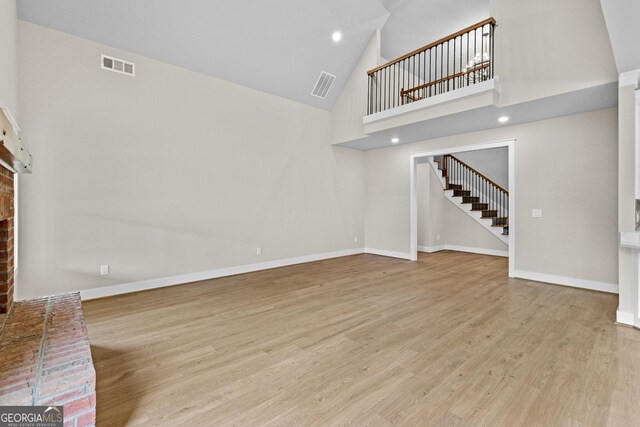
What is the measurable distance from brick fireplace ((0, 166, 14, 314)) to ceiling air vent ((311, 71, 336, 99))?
192 inches

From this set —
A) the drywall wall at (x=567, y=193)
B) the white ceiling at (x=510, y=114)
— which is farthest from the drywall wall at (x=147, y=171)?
the drywall wall at (x=567, y=193)

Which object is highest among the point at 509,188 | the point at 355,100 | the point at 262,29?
the point at 262,29

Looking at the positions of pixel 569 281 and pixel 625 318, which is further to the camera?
pixel 569 281

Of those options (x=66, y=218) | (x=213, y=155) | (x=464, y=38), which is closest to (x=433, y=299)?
(x=213, y=155)

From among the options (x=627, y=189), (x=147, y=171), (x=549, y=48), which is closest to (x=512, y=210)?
(x=627, y=189)

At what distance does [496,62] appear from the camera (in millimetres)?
4320

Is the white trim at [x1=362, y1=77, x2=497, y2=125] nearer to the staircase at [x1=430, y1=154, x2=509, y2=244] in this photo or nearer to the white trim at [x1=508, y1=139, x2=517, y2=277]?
the white trim at [x1=508, y1=139, x2=517, y2=277]

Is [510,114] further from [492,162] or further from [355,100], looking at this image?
[492,162]

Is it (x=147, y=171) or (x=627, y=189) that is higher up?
(x=147, y=171)

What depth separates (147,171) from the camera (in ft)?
13.9

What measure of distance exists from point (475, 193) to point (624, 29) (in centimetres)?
653

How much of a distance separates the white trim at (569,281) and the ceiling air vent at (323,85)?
4.86 metres

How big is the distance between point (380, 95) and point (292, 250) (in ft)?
11.9

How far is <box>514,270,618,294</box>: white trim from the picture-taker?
4.12m
